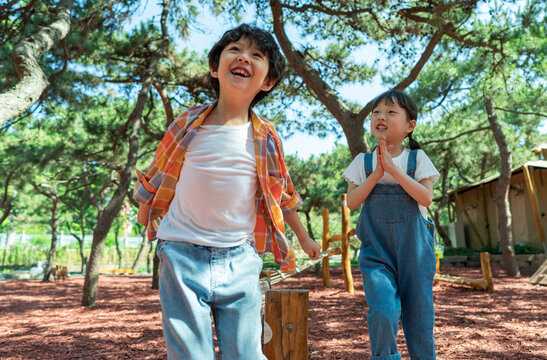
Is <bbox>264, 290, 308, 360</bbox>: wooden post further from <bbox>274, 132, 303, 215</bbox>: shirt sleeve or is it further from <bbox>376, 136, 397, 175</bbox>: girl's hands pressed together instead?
<bbox>376, 136, 397, 175</bbox>: girl's hands pressed together

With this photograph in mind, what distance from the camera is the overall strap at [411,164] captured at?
2162 millimetres

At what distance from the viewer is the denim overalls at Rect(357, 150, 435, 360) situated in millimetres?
1945

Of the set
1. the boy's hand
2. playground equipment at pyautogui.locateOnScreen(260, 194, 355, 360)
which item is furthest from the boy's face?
playground equipment at pyautogui.locateOnScreen(260, 194, 355, 360)

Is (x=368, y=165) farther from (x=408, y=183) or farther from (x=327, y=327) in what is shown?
(x=327, y=327)

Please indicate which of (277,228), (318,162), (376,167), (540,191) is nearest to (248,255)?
(277,228)

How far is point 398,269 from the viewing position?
80.7 inches

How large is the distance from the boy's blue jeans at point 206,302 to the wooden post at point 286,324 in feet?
2.39

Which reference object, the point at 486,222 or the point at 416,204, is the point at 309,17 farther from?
the point at 486,222

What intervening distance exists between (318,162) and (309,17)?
19.6 feet

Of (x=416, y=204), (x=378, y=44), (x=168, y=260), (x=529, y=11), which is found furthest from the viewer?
(x=378, y=44)

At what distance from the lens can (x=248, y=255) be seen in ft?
5.42

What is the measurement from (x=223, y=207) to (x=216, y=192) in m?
0.06

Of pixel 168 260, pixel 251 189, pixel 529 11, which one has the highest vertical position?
pixel 529 11

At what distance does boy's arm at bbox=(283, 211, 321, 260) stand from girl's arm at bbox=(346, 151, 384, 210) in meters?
0.37
